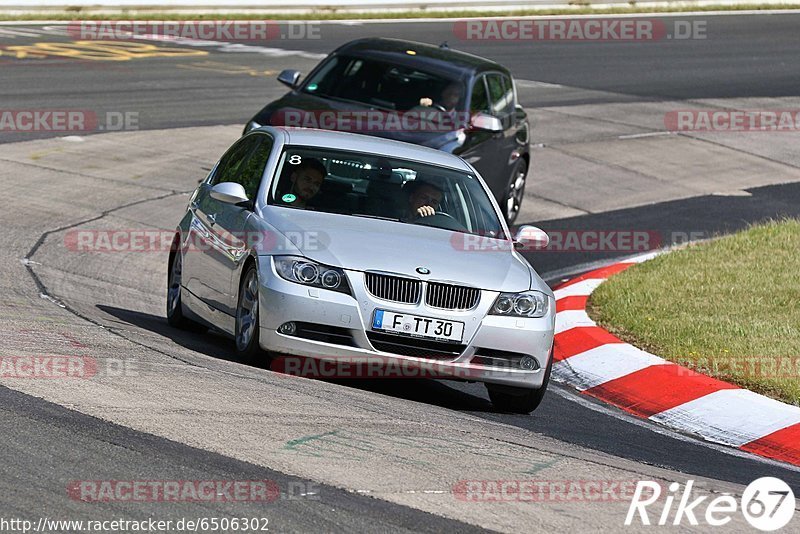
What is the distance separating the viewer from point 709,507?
6207 mm

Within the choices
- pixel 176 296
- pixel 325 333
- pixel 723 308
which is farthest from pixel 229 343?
pixel 723 308

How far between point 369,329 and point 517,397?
1157mm

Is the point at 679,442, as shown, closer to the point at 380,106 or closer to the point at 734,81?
the point at 380,106

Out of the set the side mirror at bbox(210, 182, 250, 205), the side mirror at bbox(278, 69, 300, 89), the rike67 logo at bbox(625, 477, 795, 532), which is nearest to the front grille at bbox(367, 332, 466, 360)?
the side mirror at bbox(210, 182, 250, 205)

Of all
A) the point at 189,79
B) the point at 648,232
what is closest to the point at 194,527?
the point at 648,232

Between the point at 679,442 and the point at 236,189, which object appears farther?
the point at 236,189

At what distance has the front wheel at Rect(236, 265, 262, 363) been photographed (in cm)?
855

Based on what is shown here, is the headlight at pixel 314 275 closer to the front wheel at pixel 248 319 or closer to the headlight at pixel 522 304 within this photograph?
the front wheel at pixel 248 319

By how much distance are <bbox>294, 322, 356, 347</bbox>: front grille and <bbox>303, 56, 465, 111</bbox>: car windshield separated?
22.7 ft

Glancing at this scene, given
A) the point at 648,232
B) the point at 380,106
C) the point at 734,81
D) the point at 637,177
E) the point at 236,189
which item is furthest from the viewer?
the point at 734,81

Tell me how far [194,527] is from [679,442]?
396 centimetres

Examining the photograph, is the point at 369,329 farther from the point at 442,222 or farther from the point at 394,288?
the point at 442,222

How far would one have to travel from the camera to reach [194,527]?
17.3 ft

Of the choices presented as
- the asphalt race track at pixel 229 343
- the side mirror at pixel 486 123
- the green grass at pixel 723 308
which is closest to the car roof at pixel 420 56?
the side mirror at pixel 486 123
